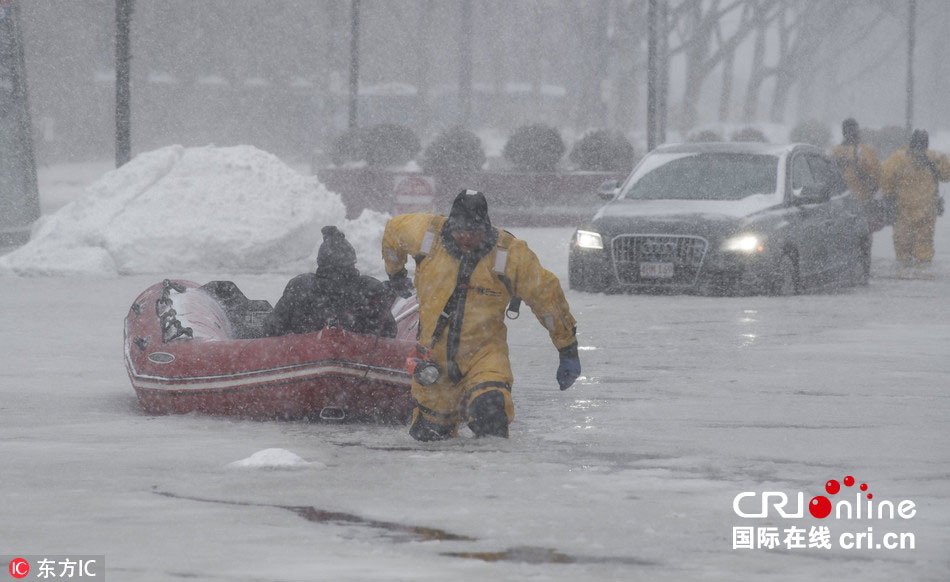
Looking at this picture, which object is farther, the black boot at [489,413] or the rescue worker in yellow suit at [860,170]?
the rescue worker in yellow suit at [860,170]

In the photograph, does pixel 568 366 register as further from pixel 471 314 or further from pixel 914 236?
pixel 914 236

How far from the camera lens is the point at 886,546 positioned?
570 centimetres

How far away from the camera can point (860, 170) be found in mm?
19531

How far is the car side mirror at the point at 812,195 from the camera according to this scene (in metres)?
16.2

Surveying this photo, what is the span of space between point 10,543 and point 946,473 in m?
3.86

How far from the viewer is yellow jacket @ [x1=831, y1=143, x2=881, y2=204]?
64.0 ft

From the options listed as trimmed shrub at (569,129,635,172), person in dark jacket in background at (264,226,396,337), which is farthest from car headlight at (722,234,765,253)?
trimmed shrub at (569,129,635,172)

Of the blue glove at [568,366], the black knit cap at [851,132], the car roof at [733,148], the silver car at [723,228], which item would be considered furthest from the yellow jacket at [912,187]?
the blue glove at [568,366]

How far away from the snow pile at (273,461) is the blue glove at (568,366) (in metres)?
1.26

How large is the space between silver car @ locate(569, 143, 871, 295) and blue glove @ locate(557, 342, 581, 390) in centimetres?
785

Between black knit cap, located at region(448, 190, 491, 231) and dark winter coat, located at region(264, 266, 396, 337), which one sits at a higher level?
black knit cap, located at region(448, 190, 491, 231)

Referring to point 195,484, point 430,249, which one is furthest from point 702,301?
point 195,484

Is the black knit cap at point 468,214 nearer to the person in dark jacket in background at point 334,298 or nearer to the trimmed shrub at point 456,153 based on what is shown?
the person in dark jacket in background at point 334,298

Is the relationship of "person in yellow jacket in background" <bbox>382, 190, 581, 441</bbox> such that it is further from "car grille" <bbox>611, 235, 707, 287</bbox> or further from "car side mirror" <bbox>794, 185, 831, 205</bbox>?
"car side mirror" <bbox>794, 185, 831, 205</bbox>
